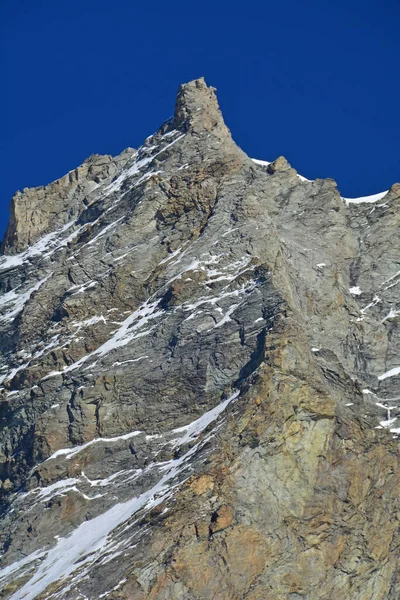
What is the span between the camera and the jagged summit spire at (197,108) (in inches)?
7229

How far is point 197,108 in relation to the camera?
186000 millimetres

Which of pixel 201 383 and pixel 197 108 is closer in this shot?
pixel 201 383

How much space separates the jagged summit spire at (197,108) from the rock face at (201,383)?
0.74 ft

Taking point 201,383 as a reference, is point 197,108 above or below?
above

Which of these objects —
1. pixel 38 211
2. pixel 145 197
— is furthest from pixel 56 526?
pixel 38 211

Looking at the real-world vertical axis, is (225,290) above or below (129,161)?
below

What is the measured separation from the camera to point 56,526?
14350cm

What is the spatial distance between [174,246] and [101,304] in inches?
310

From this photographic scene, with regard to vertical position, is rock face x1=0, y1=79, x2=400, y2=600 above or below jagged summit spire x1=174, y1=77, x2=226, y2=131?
below

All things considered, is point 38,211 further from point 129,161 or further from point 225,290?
point 225,290

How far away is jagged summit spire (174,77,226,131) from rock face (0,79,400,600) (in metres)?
0.22

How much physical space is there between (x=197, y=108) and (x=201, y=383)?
45187 millimetres

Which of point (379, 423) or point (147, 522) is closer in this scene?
point (147, 522)

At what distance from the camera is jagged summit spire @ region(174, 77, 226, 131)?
602 ft
